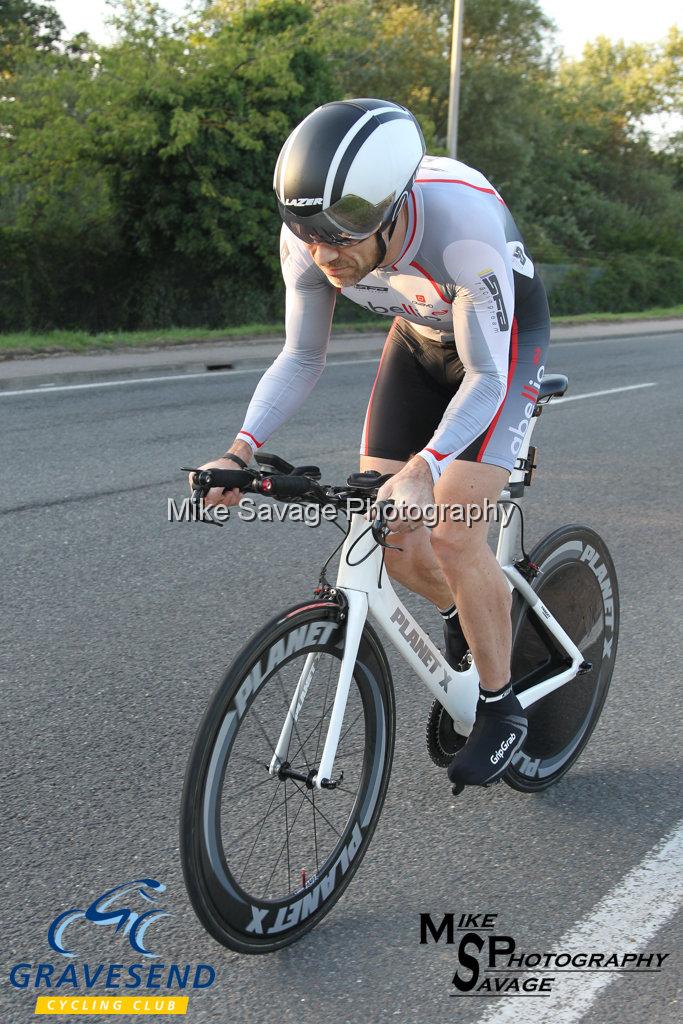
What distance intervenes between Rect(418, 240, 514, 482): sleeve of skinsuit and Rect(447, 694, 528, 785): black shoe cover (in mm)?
814

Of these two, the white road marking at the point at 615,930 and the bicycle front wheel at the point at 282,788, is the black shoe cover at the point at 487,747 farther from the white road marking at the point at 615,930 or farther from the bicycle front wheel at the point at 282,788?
the white road marking at the point at 615,930

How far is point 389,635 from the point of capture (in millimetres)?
2830

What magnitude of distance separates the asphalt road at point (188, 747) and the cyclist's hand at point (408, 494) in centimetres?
103

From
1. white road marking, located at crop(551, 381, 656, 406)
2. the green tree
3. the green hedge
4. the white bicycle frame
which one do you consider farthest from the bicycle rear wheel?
the green tree

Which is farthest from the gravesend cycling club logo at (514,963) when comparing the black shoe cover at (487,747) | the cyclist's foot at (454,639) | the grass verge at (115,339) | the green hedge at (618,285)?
the green hedge at (618,285)

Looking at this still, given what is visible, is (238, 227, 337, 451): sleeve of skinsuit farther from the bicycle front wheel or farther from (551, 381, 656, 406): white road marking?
(551, 381, 656, 406): white road marking

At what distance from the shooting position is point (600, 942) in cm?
270

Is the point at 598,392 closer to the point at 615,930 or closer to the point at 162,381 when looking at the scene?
the point at 162,381

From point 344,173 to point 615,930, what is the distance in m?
1.88

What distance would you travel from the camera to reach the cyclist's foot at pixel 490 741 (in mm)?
3076

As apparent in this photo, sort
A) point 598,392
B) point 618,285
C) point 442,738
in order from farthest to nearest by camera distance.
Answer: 1. point 618,285
2. point 598,392
3. point 442,738

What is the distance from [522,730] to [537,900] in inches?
18.4

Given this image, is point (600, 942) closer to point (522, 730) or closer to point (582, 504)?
point (522, 730)

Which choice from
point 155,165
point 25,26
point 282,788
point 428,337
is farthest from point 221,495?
point 25,26
